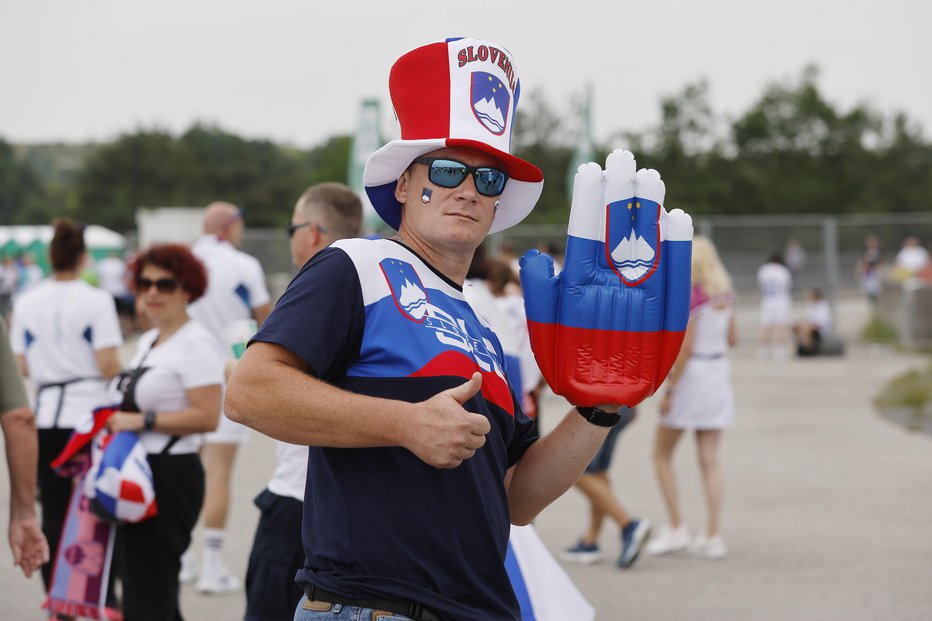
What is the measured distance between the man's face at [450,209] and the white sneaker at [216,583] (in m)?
4.48

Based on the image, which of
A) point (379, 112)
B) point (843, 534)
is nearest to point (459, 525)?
point (843, 534)

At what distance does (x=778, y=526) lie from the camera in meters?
8.20

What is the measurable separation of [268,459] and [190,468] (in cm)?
587

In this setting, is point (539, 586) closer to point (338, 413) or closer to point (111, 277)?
point (338, 413)

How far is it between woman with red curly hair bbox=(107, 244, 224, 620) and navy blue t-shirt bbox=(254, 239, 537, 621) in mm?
2583

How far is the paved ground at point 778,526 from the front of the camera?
20.8ft

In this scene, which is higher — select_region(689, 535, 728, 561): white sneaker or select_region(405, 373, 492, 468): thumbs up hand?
select_region(405, 373, 492, 468): thumbs up hand

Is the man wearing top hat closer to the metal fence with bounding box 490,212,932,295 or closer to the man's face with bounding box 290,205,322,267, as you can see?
the man's face with bounding box 290,205,322,267

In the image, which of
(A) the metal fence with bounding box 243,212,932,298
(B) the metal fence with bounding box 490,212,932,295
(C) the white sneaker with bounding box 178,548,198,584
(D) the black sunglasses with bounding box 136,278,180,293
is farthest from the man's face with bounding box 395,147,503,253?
(A) the metal fence with bounding box 243,212,932,298

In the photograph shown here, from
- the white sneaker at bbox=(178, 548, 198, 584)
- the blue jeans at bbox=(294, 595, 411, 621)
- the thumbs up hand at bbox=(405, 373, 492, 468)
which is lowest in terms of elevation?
the white sneaker at bbox=(178, 548, 198, 584)

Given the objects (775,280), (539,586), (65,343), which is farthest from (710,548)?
(775,280)

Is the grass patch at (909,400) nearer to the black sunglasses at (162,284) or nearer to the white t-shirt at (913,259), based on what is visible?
the white t-shirt at (913,259)

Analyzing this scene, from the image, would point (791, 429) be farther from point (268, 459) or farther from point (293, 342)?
point (293, 342)

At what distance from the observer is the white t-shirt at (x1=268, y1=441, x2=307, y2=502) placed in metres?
4.00
